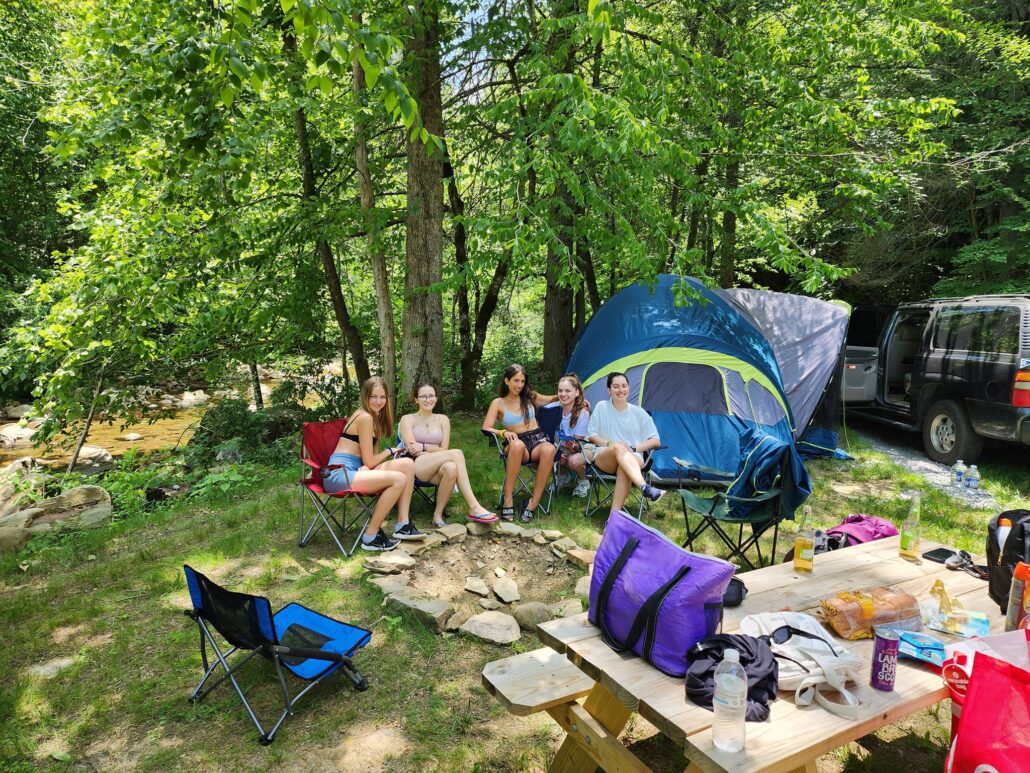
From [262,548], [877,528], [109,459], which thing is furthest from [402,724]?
[109,459]

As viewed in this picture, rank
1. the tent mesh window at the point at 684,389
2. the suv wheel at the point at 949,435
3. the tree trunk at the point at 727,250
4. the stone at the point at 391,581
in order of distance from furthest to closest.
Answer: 1. the tree trunk at the point at 727,250
2. the suv wheel at the point at 949,435
3. the tent mesh window at the point at 684,389
4. the stone at the point at 391,581

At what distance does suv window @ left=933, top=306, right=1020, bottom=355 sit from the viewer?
18.5 feet

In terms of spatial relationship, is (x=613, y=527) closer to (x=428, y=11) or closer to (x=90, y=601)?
(x=90, y=601)

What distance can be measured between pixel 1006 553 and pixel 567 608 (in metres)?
1.97

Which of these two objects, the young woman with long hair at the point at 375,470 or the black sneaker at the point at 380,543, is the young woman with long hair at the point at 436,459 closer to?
the young woman with long hair at the point at 375,470

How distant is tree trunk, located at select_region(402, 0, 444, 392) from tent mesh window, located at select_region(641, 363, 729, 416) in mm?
2144

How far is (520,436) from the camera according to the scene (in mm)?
5004

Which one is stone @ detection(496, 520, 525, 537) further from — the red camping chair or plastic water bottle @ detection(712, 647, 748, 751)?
plastic water bottle @ detection(712, 647, 748, 751)

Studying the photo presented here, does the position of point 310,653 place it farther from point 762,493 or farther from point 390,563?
point 762,493

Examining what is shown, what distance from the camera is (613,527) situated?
87.1 inches

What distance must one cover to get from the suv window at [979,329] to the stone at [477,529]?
193 inches

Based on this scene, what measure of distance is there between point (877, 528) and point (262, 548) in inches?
150

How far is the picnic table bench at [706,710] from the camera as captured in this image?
1.65 meters

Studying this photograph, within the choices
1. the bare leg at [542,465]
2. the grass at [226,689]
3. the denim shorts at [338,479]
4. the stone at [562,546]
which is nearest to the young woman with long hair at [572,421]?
the bare leg at [542,465]
